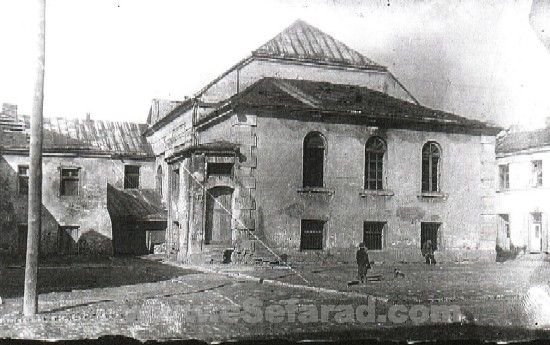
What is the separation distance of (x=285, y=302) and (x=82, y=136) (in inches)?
100

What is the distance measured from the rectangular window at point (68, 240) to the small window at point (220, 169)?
4.70ft

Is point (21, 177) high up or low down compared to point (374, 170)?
down

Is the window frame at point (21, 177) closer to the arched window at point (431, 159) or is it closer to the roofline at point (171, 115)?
the roofline at point (171, 115)

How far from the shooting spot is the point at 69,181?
5133mm

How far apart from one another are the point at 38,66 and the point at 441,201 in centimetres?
372

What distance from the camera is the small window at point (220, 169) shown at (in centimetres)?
575

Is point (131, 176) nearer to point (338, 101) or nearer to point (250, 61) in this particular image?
point (250, 61)

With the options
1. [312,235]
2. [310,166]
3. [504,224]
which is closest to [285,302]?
[312,235]

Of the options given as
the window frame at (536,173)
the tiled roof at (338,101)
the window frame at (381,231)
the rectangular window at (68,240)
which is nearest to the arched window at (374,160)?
the tiled roof at (338,101)

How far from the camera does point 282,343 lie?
4.14 metres

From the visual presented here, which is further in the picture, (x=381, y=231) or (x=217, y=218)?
(x=217, y=218)

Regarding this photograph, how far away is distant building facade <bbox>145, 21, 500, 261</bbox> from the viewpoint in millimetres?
5219

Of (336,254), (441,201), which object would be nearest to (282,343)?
(336,254)

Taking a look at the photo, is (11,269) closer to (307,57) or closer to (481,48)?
A: (307,57)
